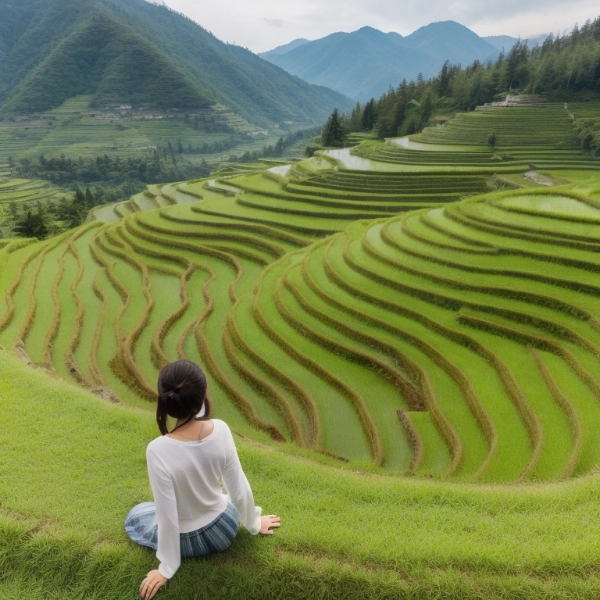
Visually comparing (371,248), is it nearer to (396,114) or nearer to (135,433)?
(135,433)

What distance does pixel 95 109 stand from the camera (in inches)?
3465

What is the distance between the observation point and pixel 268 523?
2.93 m

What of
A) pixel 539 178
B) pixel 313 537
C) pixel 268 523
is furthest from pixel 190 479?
pixel 539 178

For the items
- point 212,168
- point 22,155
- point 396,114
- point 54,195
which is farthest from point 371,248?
point 22,155

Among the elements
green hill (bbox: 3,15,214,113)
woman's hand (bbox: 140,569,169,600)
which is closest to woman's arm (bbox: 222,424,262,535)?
woman's hand (bbox: 140,569,169,600)

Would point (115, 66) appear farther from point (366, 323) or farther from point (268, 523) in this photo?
point (268, 523)

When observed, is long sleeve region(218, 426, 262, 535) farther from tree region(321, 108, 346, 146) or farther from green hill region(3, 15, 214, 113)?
green hill region(3, 15, 214, 113)

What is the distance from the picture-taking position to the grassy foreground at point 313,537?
271 cm

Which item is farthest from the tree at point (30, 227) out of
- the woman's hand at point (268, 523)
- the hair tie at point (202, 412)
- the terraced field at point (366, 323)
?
the hair tie at point (202, 412)

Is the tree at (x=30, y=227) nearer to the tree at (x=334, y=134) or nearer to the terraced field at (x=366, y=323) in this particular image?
the terraced field at (x=366, y=323)

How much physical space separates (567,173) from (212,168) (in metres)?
54.7

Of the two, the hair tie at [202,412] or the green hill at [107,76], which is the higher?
the green hill at [107,76]

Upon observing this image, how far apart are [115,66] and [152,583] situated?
115214 mm

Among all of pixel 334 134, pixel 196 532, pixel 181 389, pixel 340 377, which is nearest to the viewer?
pixel 181 389
